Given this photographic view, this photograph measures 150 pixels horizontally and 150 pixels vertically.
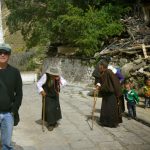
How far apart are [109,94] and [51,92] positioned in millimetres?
1357

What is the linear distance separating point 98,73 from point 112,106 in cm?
91

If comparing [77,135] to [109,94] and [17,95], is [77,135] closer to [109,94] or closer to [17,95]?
[109,94]

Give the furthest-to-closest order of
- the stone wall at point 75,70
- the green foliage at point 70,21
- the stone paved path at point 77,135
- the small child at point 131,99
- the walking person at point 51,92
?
the green foliage at point 70,21 < the stone wall at point 75,70 < the small child at point 131,99 < the walking person at point 51,92 < the stone paved path at point 77,135

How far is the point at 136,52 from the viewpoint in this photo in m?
17.6

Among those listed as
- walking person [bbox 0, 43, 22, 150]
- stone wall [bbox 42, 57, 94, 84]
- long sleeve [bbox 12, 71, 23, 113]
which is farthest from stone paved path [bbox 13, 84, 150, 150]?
stone wall [bbox 42, 57, 94, 84]

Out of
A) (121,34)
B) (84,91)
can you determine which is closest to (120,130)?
(84,91)

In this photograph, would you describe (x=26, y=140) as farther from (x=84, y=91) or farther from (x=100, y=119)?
(x=84, y=91)

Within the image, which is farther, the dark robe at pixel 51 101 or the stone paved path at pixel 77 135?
the dark robe at pixel 51 101

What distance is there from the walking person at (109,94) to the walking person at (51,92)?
1023mm

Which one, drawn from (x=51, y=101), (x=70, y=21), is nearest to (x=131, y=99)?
(x=51, y=101)

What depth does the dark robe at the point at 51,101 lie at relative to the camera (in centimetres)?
1022

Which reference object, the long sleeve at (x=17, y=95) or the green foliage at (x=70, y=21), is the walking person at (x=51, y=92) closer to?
the long sleeve at (x=17, y=95)

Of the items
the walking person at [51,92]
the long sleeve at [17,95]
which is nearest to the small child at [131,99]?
the walking person at [51,92]

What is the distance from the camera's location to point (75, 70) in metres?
20.3
